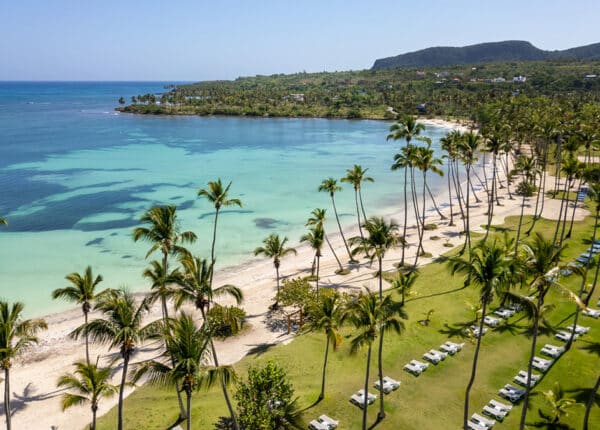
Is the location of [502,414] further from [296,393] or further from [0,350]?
[0,350]

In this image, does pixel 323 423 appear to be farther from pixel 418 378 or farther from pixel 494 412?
pixel 494 412

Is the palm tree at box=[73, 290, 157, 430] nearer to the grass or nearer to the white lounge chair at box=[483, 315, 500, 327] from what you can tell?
the grass

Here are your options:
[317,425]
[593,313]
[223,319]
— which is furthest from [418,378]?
[593,313]

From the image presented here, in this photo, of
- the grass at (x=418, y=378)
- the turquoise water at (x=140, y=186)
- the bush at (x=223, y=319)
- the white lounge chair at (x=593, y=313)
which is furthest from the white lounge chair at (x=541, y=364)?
the turquoise water at (x=140, y=186)

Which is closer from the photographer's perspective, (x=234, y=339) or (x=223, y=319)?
(x=223, y=319)

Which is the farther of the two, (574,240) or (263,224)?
(263,224)

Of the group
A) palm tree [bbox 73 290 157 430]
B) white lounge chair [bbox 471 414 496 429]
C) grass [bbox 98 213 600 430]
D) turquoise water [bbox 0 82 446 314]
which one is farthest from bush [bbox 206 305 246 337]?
white lounge chair [bbox 471 414 496 429]

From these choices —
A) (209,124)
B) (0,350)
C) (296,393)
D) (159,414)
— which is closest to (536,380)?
(296,393)
